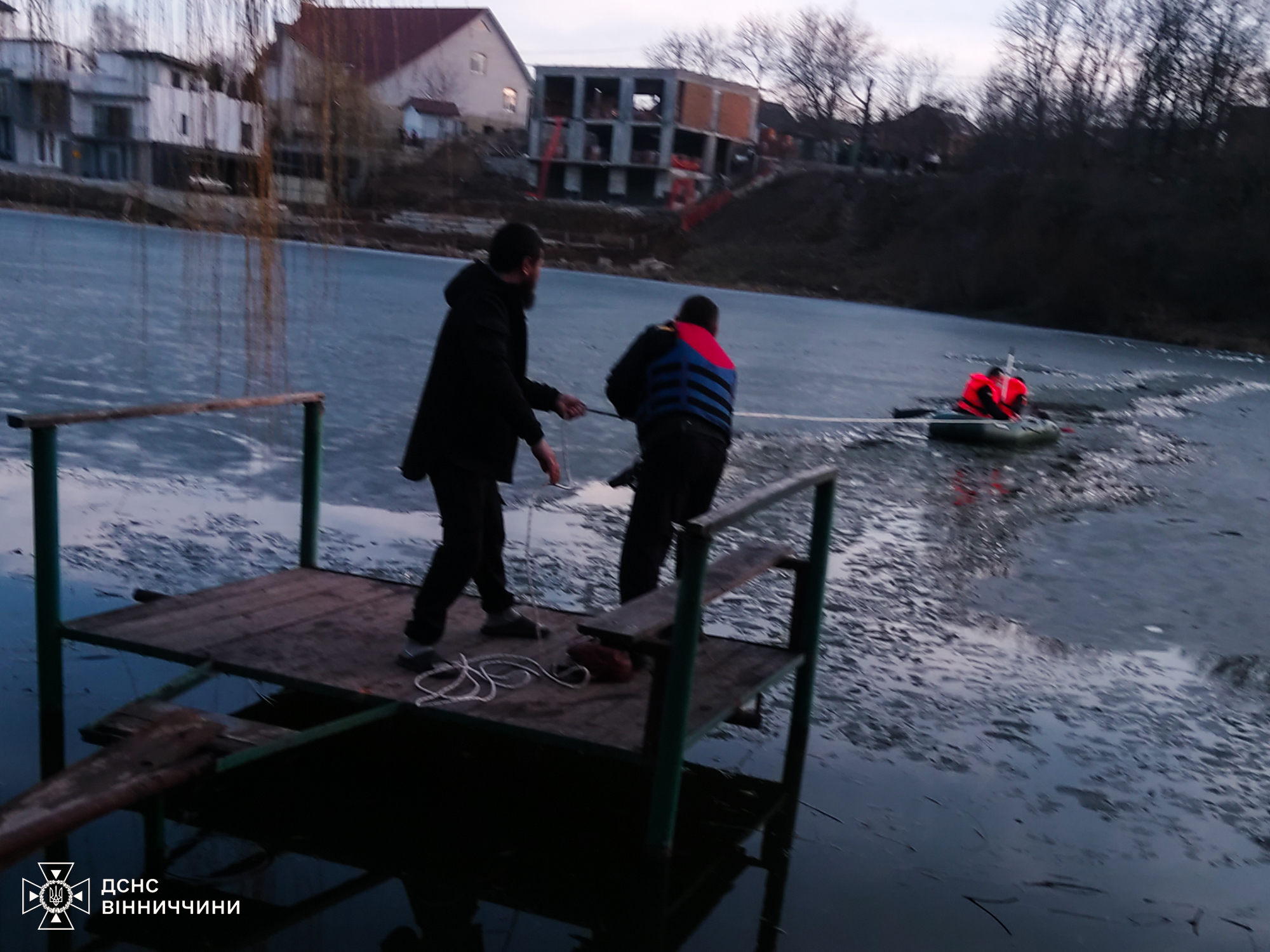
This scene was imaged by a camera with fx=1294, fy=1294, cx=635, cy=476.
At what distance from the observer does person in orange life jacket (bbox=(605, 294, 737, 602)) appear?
5.42 meters

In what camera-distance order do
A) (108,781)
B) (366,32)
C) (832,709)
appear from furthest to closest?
(832,709) < (366,32) < (108,781)

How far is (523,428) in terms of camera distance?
485 cm

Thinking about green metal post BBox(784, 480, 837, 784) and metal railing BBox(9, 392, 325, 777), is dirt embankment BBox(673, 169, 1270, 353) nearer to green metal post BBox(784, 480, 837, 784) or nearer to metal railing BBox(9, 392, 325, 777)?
green metal post BBox(784, 480, 837, 784)

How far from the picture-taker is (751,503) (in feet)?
15.8

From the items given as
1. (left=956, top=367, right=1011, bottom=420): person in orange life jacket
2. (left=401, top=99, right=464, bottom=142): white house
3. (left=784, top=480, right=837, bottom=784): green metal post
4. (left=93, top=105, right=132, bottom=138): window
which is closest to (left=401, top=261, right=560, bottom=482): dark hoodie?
(left=93, top=105, right=132, bottom=138): window

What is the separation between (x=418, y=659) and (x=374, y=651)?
30 centimetres

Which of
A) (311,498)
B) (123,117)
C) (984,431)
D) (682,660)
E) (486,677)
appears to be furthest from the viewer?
(984,431)

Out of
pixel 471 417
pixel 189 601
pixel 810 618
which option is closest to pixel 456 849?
pixel 471 417

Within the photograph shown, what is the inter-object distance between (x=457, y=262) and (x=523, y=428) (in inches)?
2603

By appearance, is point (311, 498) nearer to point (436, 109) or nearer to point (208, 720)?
point (208, 720)

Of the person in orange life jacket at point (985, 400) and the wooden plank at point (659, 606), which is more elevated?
the wooden plank at point (659, 606)

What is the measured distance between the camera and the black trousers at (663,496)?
5410mm

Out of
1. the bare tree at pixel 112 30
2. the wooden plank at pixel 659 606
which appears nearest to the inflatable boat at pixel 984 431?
the wooden plank at pixel 659 606

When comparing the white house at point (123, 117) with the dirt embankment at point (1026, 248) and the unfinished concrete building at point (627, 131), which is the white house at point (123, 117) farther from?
the unfinished concrete building at point (627, 131)
